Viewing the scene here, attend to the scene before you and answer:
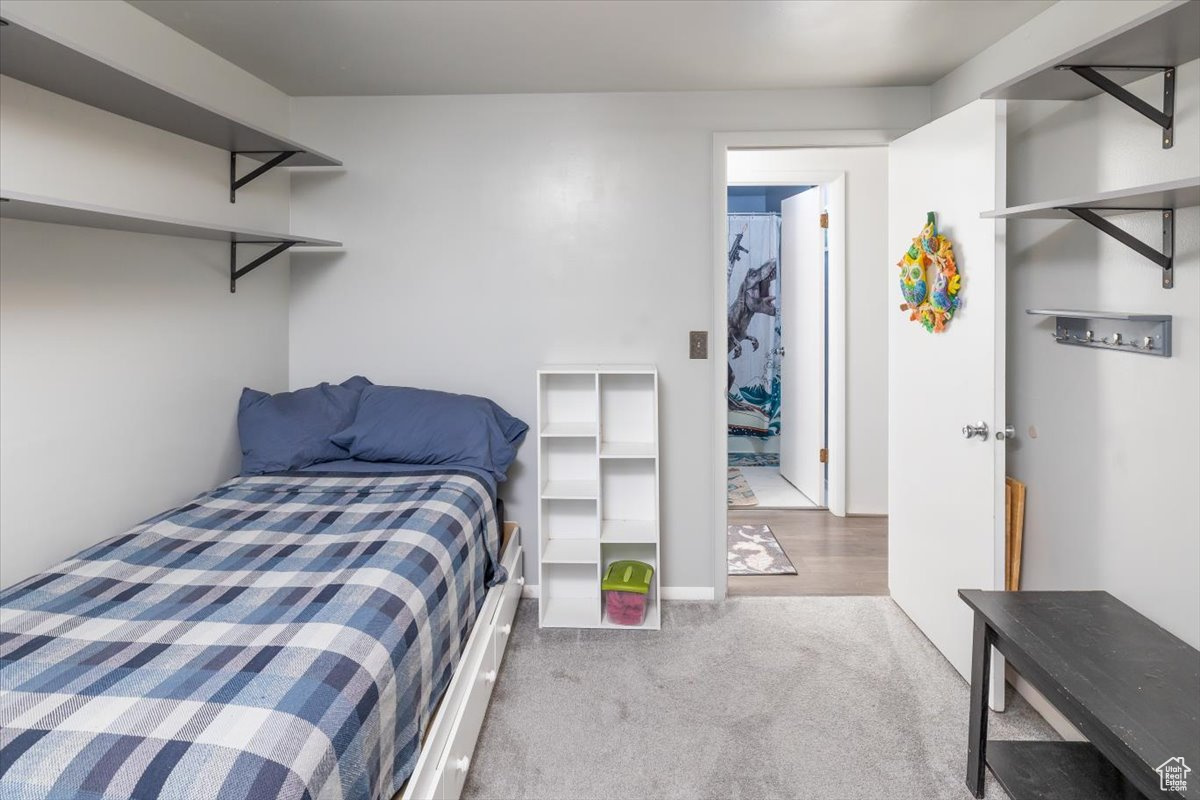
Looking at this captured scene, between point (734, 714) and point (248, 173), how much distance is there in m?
2.75

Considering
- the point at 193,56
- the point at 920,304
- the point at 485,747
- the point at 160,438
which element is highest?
the point at 193,56

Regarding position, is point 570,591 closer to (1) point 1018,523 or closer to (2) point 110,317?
(1) point 1018,523

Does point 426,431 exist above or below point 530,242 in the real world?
below

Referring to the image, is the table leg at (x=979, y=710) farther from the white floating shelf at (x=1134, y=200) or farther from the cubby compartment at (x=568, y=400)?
the cubby compartment at (x=568, y=400)

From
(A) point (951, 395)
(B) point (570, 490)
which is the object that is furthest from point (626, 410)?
(A) point (951, 395)

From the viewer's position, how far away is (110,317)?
2.29 metres

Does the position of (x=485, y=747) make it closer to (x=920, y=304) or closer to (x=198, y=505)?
(x=198, y=505)

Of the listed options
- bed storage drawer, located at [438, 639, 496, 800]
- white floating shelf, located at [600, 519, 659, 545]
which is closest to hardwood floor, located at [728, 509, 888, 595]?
white floating shelf, located at [600, 519, 659, 545]

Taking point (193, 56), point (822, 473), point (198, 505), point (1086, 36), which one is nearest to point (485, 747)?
point (198, 505)

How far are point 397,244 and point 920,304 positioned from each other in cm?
225

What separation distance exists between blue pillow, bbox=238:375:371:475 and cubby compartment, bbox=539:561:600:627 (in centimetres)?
106

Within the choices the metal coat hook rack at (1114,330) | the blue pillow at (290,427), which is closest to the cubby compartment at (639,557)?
the blue pillow at (290,427)

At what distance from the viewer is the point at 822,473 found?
500cm

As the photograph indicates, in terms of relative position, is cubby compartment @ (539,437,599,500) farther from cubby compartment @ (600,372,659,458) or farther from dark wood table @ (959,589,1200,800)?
dark wood table @ (959,589,1200,800)
